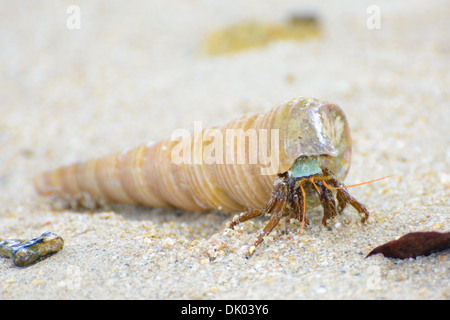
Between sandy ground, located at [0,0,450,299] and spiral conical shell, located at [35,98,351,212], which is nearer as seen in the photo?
sandy ground, located at [0,0,450,299]

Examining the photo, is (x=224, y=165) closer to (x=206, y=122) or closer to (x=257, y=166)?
(x=257, y=166)

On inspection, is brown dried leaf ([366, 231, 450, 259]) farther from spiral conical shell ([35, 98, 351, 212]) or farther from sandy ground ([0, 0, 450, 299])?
spiral conical shell ([35, 98, 351, 212])

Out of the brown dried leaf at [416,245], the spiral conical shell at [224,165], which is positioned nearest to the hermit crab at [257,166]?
the spiral conical shell at [224,165]

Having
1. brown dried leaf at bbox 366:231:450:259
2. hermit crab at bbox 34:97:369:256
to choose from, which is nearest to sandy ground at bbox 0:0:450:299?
brown dried leaf at bbox 366:231:450:259

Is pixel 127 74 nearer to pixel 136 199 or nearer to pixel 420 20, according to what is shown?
pixel 136 199

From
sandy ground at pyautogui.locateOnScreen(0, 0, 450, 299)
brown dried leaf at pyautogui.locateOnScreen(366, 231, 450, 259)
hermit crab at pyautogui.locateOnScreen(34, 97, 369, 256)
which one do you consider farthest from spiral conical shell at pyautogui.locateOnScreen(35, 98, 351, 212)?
brown dried leaf at pyautogui.locateOnScreen(366, 231, 450, 259)

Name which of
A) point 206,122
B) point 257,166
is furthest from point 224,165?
point 206,122

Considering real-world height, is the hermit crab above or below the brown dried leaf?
above
